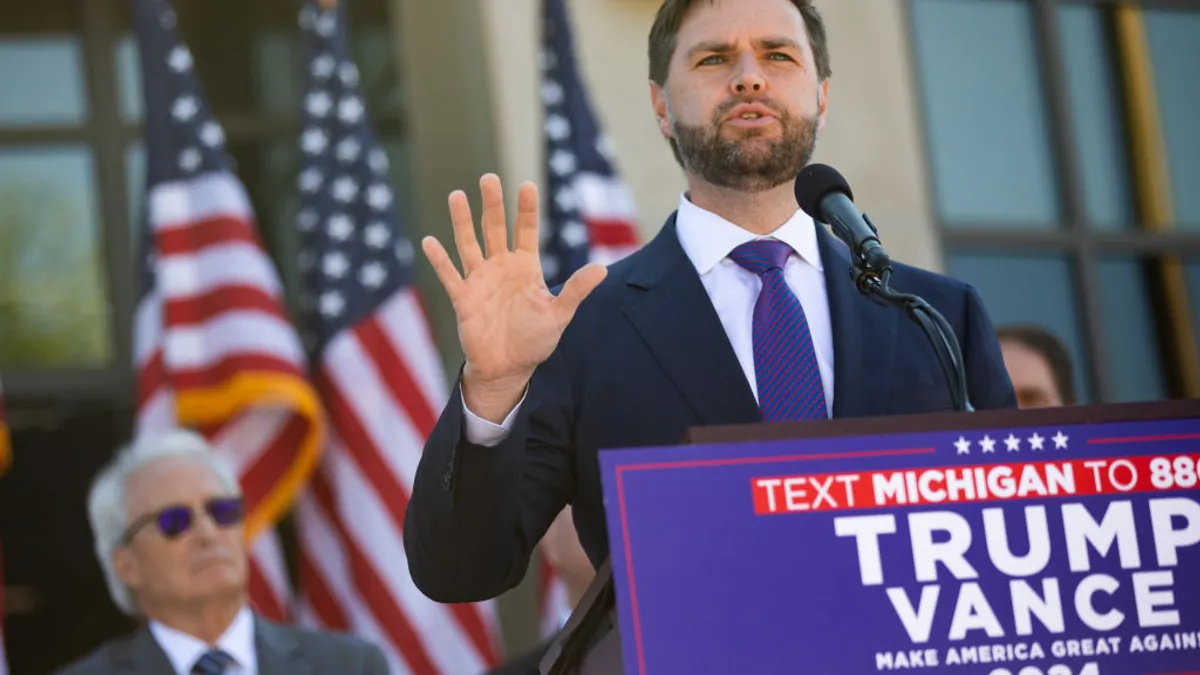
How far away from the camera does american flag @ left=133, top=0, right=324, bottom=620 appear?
6457 millimetres

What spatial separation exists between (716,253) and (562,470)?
43cm

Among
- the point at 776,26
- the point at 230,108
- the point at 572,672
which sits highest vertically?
the point at 230,108

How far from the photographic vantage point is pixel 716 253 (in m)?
2.77

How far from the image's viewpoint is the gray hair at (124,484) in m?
5.58

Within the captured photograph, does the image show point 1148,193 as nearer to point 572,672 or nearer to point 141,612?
point 141,612

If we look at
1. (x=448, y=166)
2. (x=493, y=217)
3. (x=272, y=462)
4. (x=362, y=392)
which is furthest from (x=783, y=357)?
(x=448, y=166)

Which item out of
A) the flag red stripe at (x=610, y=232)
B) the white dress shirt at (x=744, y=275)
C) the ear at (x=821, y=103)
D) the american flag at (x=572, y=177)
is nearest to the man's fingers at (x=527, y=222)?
the white dress shirt at (x=744, y=275)

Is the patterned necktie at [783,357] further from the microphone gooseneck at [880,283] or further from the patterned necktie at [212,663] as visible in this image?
the patterned necktie at [212,663]

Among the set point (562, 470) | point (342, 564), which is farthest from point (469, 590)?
point (342, 564)

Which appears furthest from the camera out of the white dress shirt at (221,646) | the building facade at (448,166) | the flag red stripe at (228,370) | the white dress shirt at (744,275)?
the building facade at (448,166)

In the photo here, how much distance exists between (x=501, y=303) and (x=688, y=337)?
382mm

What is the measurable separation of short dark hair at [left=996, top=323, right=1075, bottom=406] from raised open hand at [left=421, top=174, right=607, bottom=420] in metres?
3.37

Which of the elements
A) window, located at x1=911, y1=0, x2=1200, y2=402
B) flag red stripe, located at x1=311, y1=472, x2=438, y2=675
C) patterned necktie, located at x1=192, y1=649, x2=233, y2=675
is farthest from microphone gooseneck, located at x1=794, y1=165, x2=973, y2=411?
window, located at x1=911, y1=0, x2=1200, y2=402

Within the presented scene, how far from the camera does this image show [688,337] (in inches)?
104
